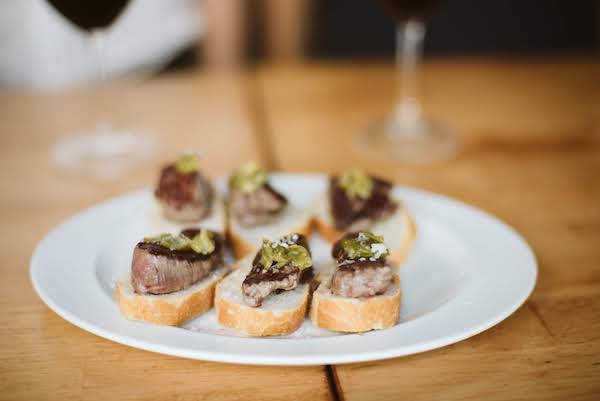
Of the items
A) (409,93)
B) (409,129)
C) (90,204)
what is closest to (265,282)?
(90,204)

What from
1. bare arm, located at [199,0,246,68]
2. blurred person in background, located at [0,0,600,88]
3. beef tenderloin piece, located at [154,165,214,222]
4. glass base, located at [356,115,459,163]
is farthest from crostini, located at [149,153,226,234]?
bare arm, located at [199,0,246,68]

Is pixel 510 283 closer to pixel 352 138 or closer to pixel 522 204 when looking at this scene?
pixel 522 204

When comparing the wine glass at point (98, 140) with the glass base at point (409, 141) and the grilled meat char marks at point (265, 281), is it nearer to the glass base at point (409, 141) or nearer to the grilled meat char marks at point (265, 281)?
the glass base at point (409, 141)

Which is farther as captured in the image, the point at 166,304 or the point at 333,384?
the point at 166,304

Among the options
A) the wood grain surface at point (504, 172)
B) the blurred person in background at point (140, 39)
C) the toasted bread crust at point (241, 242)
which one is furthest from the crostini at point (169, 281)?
the blurred person in background at point (140, 39)

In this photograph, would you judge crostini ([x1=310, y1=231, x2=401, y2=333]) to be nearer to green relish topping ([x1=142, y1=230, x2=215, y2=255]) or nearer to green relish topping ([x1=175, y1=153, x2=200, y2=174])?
green relish topping ([x1=142, y1=230, x2=215, y2=255])

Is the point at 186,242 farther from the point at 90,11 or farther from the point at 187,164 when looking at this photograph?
the point at 90,11
